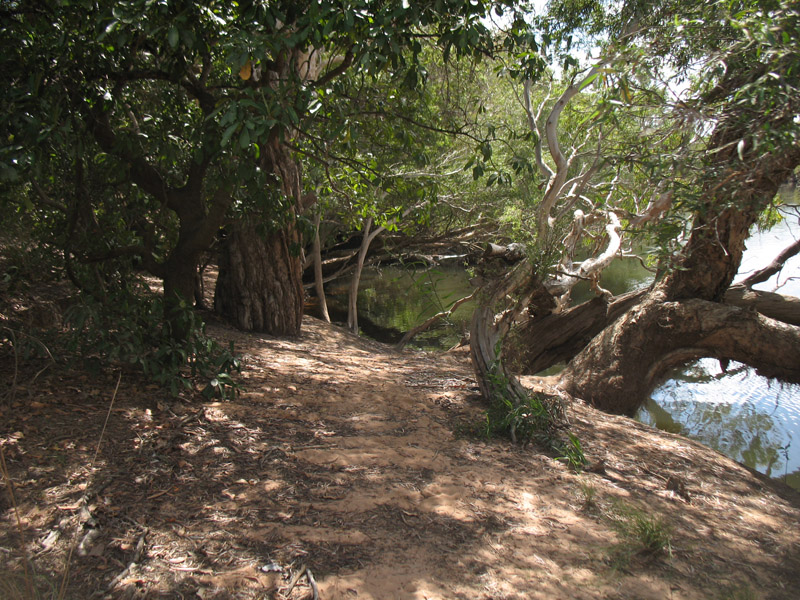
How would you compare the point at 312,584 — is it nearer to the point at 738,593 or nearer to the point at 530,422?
the point at 738,593

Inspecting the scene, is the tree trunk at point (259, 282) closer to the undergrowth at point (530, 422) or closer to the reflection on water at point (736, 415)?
the undergrowth at point (530, 422)

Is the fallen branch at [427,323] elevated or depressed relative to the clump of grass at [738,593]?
elevated

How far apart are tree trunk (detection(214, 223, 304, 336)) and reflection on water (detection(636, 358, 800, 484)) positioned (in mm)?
5115

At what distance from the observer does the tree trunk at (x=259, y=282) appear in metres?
7.03

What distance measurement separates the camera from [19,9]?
3.47 meters

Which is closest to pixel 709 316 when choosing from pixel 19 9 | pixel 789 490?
pixel 789 490

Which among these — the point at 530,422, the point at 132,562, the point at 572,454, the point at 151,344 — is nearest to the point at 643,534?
the point at 572,454

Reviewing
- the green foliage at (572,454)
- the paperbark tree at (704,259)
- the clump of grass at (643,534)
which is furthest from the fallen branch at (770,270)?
the clump of grass at (643,534)

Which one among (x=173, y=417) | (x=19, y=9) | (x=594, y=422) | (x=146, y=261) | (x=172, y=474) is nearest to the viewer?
(x=172, y=474)

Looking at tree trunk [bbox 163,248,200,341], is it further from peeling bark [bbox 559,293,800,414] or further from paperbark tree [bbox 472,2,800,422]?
peeling bark [bbox 559,293,800,414]

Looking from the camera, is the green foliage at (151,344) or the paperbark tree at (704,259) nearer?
the paperbark tree at (704,259)

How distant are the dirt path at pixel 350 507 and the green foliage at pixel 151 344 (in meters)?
0.19

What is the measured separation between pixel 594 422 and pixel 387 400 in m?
1.93

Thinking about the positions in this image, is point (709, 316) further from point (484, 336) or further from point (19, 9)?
point (19, 9)
